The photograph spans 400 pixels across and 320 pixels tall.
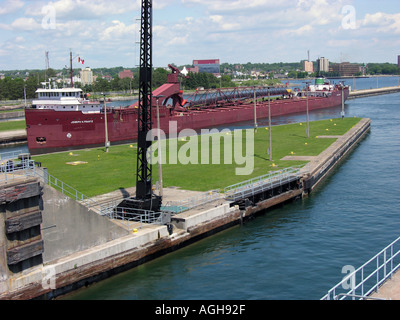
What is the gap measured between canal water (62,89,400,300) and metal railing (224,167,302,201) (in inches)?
79.9

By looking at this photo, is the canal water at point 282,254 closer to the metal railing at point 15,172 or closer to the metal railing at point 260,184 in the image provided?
the metal railing at point 260,184

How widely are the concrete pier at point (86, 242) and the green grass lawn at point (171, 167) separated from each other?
22.8 ft

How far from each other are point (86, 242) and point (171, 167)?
22180 mm

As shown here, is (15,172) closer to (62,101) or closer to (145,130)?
(145,130)

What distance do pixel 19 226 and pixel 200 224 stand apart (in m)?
12.2

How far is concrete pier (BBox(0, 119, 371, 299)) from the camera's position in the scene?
22.5 m

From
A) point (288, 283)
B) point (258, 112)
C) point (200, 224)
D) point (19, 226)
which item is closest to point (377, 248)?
point (288, 283)

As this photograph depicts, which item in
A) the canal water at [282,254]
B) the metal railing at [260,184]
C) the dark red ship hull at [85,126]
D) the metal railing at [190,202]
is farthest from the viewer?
the dark red ship hull at [85,126]

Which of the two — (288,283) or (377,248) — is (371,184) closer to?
(377,248)

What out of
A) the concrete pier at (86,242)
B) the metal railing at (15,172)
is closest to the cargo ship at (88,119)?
the concrete pier at (86,242)

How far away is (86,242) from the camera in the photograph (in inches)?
1002

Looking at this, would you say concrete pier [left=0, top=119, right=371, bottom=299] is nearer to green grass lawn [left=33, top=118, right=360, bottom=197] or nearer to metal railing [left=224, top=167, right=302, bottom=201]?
metal railing [left=224, top=167, right=302, bottom=201]

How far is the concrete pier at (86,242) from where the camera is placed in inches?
884

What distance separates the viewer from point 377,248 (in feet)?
94.0
